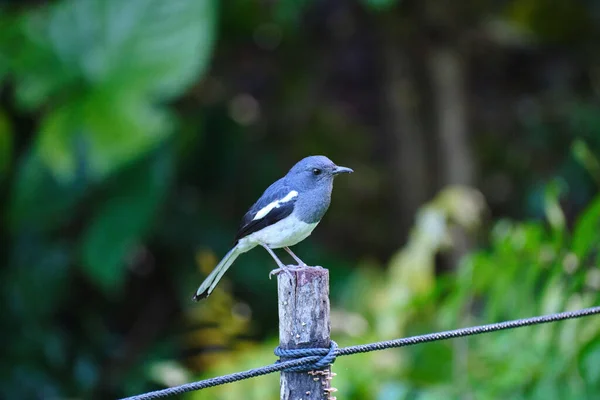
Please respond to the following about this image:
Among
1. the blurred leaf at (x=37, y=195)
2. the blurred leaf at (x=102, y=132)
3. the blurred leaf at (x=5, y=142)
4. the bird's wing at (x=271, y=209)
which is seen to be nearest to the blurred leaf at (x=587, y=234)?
the bird's wing at (x=271, y=209)

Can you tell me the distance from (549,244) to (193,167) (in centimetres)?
363

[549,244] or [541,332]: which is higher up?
[549,244]

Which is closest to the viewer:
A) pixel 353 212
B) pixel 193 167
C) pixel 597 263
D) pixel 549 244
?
pixel 597 263

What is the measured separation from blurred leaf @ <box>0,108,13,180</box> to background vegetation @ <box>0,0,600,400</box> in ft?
0.09

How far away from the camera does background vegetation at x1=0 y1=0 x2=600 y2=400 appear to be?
4445mm

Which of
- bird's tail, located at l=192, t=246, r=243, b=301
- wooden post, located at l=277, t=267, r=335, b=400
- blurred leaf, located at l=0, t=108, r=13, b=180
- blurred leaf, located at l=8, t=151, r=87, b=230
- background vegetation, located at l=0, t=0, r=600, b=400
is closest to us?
wooden post, located at l=277, t=267, r=335, b=400

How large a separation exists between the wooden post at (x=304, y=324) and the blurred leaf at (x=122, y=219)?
334 cm

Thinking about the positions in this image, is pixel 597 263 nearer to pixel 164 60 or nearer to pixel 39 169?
pixel 164 60

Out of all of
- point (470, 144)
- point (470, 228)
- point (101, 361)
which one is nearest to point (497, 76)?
point (470, 144)

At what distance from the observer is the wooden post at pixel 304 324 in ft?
7.62

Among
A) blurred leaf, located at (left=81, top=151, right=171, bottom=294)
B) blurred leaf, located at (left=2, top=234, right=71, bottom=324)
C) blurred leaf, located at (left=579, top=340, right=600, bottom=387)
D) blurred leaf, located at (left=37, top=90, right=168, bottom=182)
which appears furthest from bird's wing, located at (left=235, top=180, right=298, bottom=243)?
blurred leaf, located at (left=2, top=234, right=71, bottom=324)

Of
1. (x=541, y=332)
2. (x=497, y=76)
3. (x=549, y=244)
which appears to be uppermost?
(x=497, y=76)

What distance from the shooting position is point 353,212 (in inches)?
317

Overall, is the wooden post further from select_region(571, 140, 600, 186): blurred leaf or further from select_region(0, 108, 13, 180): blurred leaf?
select_region(0, 108, 13, 180): blurred leaf
